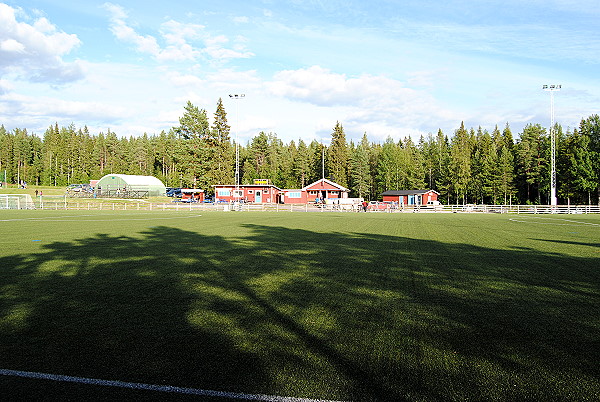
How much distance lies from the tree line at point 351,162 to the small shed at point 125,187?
6.99 m

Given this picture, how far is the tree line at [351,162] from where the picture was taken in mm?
69938

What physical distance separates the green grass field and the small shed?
64294 mm

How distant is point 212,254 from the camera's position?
1119cm

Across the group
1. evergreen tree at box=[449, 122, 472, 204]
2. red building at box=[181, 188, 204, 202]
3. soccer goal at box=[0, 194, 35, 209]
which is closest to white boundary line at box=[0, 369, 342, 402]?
soccer goal at box=[0, 194, 35, 209]

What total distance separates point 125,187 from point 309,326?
237 feet

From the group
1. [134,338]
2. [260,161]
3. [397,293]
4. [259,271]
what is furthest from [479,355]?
[260,161]

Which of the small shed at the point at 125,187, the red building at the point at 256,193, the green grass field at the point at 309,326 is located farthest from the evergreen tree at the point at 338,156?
the green grass field at the point at 309,326

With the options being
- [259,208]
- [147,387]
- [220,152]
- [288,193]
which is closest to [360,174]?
[288,193]

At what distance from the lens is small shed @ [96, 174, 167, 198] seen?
69869 mm

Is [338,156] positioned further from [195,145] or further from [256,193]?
[195,145]

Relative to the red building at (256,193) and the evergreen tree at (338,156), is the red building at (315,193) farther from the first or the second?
the evergreen tree at (338,156)

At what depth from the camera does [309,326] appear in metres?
4.95

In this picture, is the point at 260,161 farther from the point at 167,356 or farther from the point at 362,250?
the point at 167,356

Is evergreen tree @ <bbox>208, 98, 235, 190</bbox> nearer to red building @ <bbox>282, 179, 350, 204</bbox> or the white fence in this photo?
red building @ <bbox>282, 179, 350, 204</bbox>
